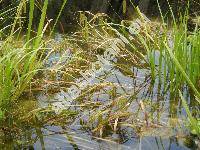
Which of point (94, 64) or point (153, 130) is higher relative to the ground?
point (94, 64)

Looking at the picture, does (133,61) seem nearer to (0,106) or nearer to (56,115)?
(56,115)

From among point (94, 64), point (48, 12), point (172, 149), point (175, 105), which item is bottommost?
point (172, 149)

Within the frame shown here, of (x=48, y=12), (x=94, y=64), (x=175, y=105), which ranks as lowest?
A: (x=175, y=105)

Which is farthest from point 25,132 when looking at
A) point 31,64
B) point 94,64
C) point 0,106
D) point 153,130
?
point 94,64

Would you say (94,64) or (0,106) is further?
(94,64)

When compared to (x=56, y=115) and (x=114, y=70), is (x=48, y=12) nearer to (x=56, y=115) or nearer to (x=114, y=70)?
(x=114, y=70)

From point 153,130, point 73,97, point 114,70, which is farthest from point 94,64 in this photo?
point 153,130

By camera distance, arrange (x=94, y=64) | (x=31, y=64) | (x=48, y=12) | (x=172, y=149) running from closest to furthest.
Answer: (x=172, y=149) → (x=31, y=64) → (x=94, y=64) → (x=48, y=12)

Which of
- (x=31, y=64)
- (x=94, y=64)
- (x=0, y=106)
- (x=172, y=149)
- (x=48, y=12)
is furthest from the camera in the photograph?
(x=48, y=12)

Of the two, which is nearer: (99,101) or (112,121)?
(112,121)
